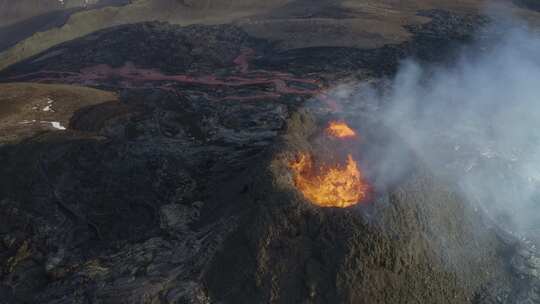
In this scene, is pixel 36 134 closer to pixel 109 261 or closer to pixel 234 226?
pixel 109 261

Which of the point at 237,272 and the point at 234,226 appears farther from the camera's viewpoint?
the point at 234,226

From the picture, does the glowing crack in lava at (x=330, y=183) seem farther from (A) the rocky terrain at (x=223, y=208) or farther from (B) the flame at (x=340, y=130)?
(B) the flame at (x=340, y=130)

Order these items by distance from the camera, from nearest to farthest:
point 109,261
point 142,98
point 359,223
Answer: point 359,223
point 109,261
point 142,98

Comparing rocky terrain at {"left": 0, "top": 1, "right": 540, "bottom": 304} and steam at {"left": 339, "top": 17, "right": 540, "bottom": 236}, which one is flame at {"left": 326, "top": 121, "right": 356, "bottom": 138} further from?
steam at {"left": 339, "top": 17, "right": 540, "bottom": 236}

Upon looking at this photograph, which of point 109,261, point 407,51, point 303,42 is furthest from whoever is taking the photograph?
point 303,42

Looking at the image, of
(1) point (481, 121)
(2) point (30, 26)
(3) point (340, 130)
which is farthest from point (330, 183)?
(2) point (30, 26)

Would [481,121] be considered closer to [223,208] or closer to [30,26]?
[223,208]

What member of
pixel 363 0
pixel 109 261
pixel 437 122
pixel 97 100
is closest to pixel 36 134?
pixel 97 100
